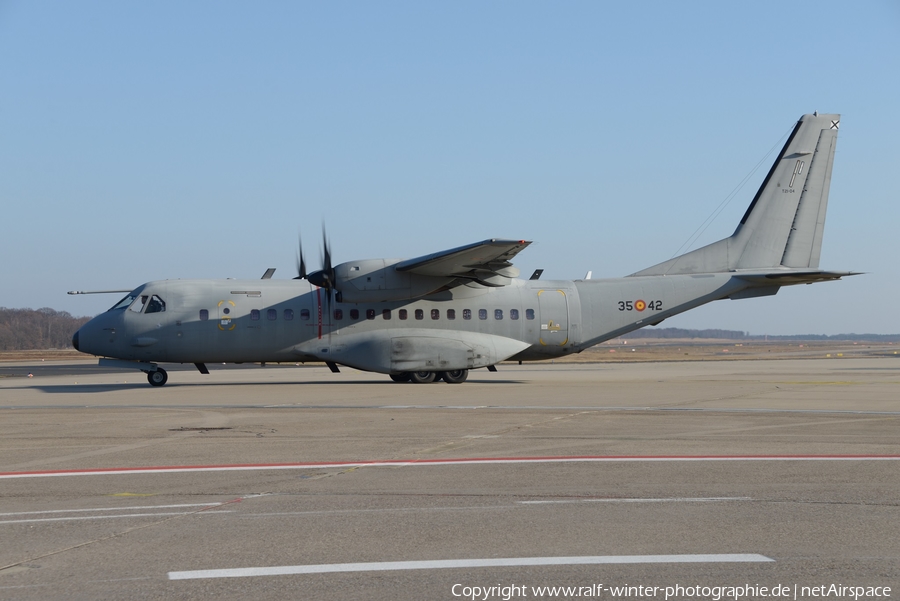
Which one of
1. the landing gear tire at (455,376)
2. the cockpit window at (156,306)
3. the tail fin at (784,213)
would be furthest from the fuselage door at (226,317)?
the tail fin at (784,213)

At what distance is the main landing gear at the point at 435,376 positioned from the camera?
29261mm

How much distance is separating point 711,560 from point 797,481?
3.75 m

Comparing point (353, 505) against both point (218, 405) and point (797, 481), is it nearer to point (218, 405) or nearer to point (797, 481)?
point (797, 481)

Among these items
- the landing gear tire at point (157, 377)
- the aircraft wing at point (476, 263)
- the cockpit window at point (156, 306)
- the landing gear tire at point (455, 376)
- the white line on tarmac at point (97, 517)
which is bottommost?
the landing gear tire at point (455, 376)

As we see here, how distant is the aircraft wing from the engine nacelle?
32cm

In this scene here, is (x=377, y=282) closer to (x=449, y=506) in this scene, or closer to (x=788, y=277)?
(x=788, y=277)

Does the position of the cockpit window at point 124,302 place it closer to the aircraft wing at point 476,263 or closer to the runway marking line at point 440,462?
the aircraft wing at point 476,263

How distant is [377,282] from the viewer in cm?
2775

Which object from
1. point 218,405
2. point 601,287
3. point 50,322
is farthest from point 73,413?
point 50,322

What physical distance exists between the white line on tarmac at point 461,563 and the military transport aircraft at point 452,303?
2012cm

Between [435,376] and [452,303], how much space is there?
2.89m

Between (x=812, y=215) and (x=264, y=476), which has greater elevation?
(x=812, y=215)

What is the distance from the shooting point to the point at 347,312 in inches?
1118

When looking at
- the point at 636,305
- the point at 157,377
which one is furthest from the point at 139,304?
the point at 636,305
